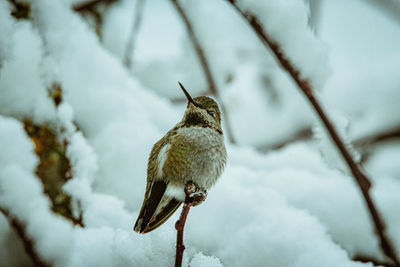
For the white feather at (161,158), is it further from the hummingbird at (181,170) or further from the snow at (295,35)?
the snow at (295,35)

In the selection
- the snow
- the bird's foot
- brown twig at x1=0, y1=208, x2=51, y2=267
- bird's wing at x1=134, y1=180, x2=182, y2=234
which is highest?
the snow

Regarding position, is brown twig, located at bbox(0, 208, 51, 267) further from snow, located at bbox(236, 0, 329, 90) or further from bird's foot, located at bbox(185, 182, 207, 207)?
snow, located at bbox(236, 0, 329, 90)

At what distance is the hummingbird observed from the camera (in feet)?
3.19

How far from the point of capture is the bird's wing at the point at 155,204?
938 mm

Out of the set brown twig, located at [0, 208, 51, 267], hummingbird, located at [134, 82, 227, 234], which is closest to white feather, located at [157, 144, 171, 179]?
hummingbird, located at [134, 82, 227, 234]

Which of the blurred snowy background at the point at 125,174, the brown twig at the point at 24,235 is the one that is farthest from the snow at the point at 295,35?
the brown twig at the point at 24,235

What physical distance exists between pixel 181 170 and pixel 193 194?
105 mm

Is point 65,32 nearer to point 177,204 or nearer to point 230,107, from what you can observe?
point 177,204

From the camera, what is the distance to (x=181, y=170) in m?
1.08

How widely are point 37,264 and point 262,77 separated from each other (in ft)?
9.56

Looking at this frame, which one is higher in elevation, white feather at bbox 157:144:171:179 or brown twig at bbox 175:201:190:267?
white feather at bbox 157:144:171:179

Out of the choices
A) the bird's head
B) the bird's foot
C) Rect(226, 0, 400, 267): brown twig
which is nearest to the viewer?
Rect(226, 0, 400, 267): brown twig

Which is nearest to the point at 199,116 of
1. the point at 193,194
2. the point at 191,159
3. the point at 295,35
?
the point at 191,159

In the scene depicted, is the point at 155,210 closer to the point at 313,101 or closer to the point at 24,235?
the point at 24,235
